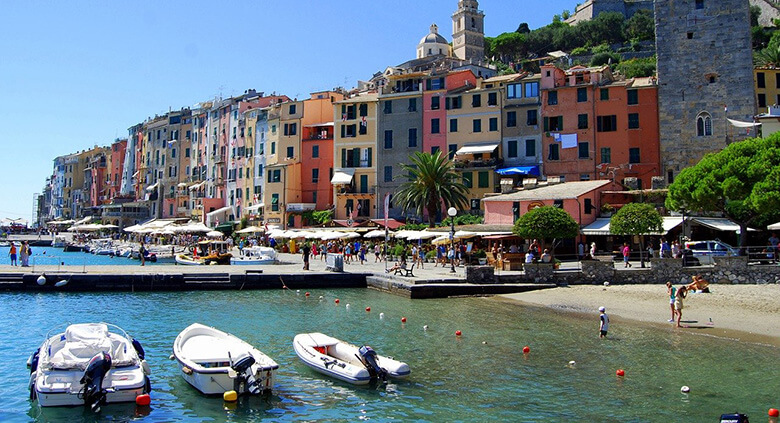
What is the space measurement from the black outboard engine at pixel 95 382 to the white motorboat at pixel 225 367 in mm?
2164

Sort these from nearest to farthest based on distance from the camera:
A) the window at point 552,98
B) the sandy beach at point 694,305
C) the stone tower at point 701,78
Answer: the sandy beach at point 694,305 < the stone tower at point 701,78 < the window at point 552,98

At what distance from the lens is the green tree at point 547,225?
35.8 m

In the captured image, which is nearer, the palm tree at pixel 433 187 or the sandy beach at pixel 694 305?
the sandy beach at pixel 694 305

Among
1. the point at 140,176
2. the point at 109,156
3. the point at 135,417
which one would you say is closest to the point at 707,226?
the point at 135,417

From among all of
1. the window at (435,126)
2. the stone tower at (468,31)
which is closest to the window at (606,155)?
the window at (435,126)

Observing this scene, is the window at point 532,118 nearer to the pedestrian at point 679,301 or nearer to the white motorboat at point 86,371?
the pedestrian at point 679,301

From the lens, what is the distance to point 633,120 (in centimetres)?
5359

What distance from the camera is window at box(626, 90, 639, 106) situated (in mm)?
53625

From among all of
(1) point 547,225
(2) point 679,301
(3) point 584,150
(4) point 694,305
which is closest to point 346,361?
(2) point 679,301

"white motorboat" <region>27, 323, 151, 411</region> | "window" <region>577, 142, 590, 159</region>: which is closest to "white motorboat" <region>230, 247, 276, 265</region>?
"window" <region>577, 142, 590, 159</region>

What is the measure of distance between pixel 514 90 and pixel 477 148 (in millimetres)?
5881

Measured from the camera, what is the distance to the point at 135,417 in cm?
1433

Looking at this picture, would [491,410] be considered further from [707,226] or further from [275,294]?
[707,226]

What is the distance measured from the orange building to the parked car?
15379 millimetres
